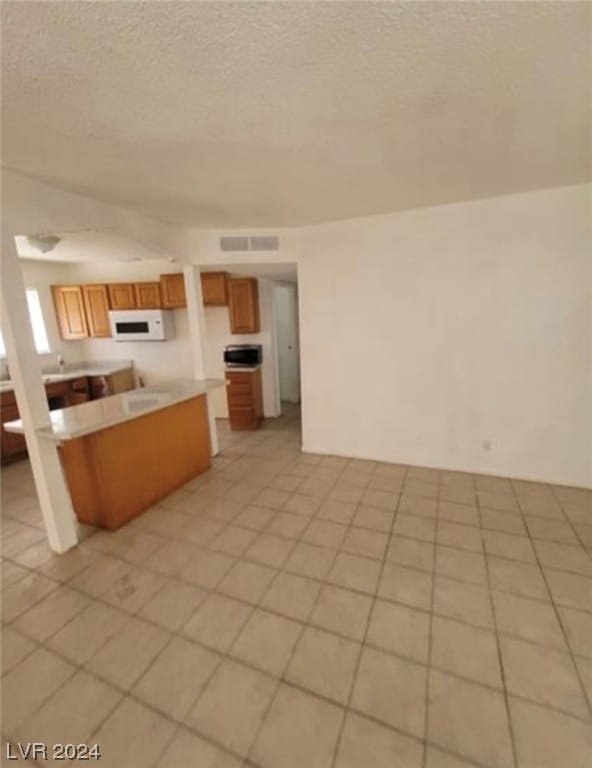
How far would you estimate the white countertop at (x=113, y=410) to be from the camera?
7.83 ft

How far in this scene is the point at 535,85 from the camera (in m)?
1.42

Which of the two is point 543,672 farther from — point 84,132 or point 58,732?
point 84,132

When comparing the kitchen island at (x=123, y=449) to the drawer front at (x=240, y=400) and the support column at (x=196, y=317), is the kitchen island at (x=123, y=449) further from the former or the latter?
the drawer front at (x=240, y=400)

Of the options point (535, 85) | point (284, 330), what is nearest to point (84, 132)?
point (535, 85)

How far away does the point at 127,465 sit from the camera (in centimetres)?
292

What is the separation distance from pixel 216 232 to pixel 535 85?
2.91m

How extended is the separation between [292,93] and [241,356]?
12.6 feet

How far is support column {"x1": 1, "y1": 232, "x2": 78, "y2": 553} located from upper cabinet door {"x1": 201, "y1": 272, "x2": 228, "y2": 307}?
282cm

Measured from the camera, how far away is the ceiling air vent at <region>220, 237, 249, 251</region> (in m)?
3.68

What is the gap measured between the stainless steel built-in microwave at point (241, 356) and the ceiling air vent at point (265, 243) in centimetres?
164

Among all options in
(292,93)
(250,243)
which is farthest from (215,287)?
(292,93)

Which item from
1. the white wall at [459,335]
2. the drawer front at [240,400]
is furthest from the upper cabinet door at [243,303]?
the white wall at [459,335]

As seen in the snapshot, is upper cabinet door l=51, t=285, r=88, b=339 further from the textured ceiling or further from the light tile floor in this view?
the textured ceiling

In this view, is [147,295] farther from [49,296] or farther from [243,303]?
[49,296]
